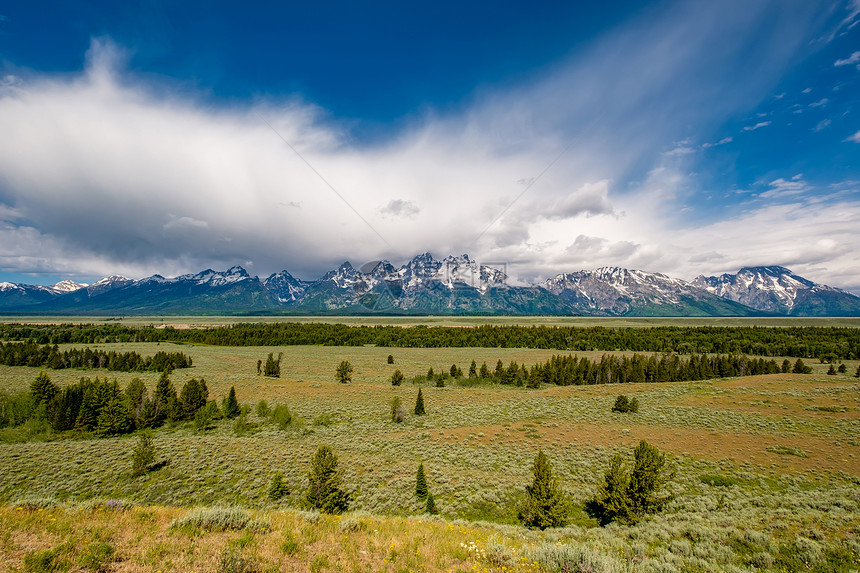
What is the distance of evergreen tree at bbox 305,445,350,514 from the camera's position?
1769 centimetres

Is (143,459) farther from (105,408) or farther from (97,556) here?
(97,556)

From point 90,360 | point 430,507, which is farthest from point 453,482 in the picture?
point 90,360

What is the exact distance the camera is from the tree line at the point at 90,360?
6588cm

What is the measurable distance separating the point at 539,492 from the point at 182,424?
35950 millimetres

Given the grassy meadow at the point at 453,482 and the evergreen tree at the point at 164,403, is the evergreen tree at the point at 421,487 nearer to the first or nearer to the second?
the grassy meadow at the point at 453,482

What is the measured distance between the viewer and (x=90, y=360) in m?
68.4

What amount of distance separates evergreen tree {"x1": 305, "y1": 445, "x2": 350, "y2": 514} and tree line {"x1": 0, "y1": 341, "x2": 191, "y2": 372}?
6137 centimetres

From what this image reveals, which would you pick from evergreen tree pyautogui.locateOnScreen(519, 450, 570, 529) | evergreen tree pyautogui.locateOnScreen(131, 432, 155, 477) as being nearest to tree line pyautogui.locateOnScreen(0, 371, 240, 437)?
evergreen tree pyautogui.locateOnScreen(131, 432, 155, 477)

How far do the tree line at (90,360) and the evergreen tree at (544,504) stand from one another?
232 ft

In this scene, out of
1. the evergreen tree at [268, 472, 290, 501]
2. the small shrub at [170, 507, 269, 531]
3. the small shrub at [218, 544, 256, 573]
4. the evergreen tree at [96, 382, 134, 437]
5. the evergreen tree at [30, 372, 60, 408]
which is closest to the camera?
the small shrub at [218, 544, 256, 573]

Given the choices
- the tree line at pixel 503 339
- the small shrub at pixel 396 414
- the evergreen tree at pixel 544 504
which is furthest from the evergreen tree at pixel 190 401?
the tree line at pixel 503 339

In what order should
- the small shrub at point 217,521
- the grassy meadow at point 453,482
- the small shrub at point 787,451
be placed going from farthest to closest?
the small shrub at point 787,451
the small shrub at point 217,521
the grassy meadow at point 453,482

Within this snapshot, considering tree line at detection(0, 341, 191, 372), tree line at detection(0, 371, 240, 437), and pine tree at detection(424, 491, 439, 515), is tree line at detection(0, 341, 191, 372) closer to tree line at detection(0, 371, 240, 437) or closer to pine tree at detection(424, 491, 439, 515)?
tree line at detection(0, 371, 240, 437)

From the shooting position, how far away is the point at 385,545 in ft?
30.4
